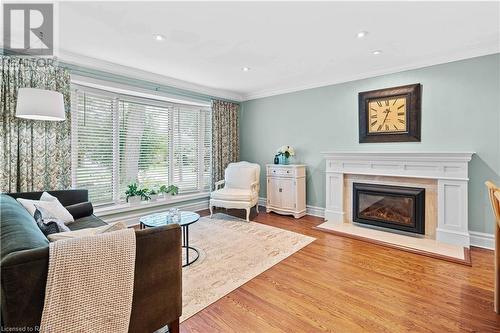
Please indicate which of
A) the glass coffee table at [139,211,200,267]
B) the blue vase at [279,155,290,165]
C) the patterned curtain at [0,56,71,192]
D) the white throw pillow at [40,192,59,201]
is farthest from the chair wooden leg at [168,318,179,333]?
the blue vase at [279,155,290,165]

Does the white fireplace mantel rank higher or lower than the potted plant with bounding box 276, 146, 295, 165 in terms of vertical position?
lower

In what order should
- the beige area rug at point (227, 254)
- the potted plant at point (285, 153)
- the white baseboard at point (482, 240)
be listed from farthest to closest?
the potted plant at point (285, 153)
the white baseboard at point (482, 240)
the beige area rug at point (227, 254)

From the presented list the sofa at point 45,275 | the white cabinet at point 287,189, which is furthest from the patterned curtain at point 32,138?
the white cabinet at point 287,189

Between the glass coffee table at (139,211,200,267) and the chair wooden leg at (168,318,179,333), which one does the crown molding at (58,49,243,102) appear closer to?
the glass coffee table at (139,211,200,267)

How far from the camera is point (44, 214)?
7.32ft

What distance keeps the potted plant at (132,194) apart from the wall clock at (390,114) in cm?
394

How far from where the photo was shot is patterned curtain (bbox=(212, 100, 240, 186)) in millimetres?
5160

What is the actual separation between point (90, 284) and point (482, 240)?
426cm

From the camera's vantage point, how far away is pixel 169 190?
453 centimetres

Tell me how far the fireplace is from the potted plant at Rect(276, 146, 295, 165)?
137 centimetres

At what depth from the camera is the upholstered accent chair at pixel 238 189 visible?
4258 millimetres

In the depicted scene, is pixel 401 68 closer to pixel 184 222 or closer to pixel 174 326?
pixel 184 222

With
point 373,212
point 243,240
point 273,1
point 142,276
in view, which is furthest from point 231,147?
point 142,276

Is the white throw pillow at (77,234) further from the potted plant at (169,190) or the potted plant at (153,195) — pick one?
the potted plant at (169,190)
